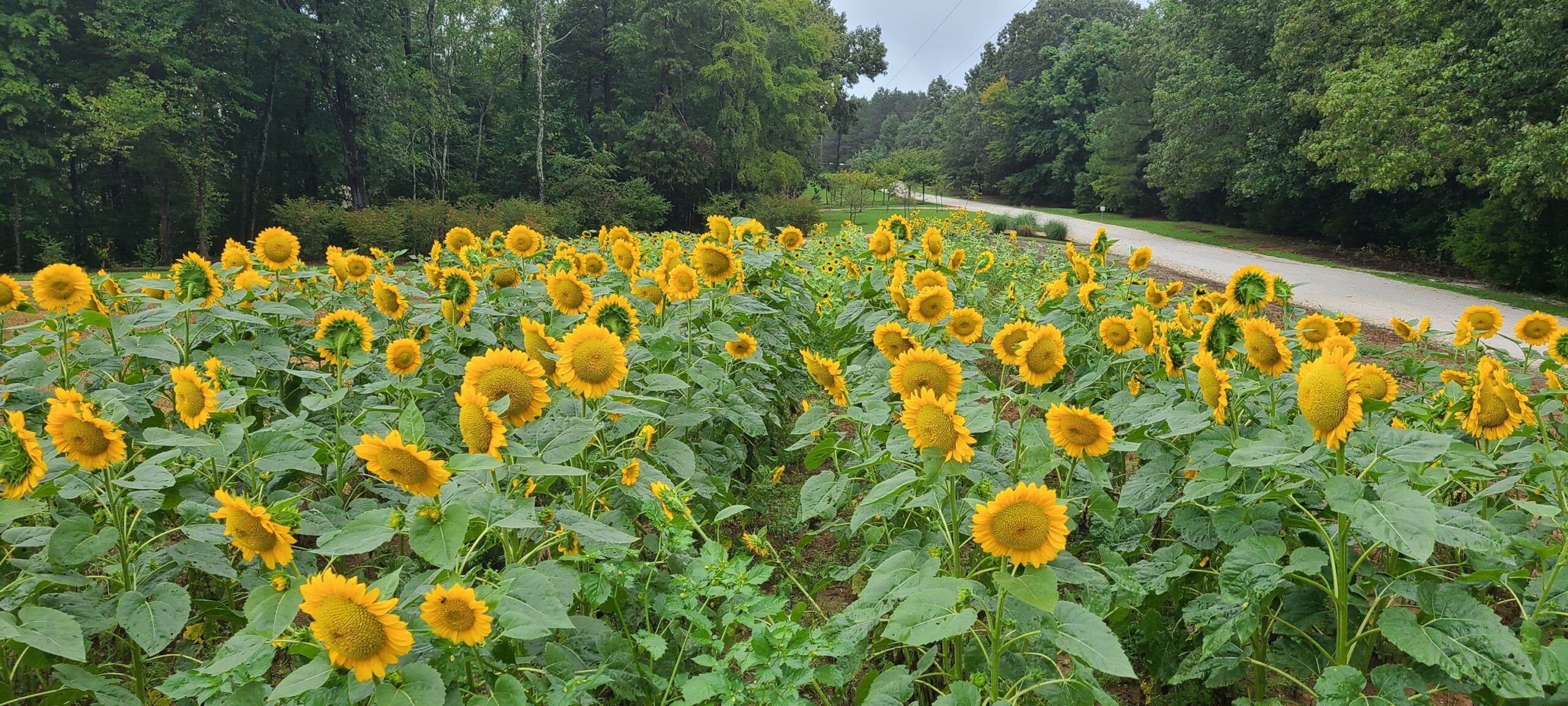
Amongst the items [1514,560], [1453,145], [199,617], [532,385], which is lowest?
[199,617]

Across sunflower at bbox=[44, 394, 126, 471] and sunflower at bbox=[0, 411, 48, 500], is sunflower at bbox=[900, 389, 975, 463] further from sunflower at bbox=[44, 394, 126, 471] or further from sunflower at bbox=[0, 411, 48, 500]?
sunflower at bbox=[0, 411, 48, 500]

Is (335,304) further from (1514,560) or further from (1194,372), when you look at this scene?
(1514,560)

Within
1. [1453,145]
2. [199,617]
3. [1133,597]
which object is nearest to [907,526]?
[1133,597]

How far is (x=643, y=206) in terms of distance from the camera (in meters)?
25.9

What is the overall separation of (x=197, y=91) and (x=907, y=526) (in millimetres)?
22655

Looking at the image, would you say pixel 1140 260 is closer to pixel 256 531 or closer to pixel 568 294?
pixel 568 294

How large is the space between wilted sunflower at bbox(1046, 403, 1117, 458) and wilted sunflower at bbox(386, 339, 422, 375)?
173 centimetres

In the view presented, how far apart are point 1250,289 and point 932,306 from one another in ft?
3.36

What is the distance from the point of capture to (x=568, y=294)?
2.71 metres

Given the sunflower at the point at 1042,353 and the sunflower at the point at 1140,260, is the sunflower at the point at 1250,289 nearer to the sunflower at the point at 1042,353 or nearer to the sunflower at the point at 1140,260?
the sunflower at the point at 1042,353

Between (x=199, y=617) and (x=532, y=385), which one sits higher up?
(x=532, y=385)

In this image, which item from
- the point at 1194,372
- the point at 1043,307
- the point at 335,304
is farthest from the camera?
the point at 1043,307

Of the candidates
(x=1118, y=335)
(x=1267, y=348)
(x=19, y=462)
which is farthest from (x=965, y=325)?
(x=19, y=462)

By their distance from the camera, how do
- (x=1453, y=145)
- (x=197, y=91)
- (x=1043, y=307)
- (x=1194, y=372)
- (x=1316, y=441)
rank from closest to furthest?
(x=1316, y=441)
(x=1194, y=372)
(x=1043, y=307)
(x=1453, y=145)
(x=197, y=91)
